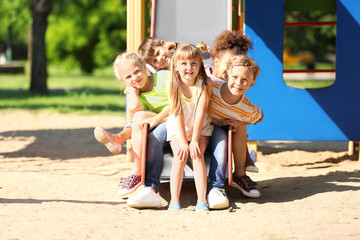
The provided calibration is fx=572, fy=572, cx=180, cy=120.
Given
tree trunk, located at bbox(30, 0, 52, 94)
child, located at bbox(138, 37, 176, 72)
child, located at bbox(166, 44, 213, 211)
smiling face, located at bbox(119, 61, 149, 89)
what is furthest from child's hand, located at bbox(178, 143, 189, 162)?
tree trunk, located at bbox(30, 0, 52, 94)

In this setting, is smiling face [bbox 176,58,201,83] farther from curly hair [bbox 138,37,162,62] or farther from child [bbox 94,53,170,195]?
curly hair [bbox 138,37,162,62]

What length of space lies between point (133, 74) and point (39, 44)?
11726mm

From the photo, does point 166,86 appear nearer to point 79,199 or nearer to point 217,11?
point 79,199

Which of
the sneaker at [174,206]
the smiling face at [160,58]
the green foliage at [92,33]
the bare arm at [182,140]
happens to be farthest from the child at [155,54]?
the green foliage at [92,33]

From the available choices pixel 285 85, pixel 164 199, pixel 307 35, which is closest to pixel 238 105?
pixel 164 199

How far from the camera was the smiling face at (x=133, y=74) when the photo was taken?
4.07 m

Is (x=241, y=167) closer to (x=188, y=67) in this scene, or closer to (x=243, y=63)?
(x=243, y=63)

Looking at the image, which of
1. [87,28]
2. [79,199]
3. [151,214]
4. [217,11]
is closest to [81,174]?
[79,199]

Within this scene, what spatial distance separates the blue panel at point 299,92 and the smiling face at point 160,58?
1280 millimetres

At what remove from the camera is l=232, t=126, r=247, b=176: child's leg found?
418 cm

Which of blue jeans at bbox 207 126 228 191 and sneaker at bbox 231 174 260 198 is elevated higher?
blue jeans at bbox 207 126 228 191

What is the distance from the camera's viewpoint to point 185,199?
14.0 feet

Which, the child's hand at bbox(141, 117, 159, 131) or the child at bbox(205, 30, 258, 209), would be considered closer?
the child at bbox(205, 30, 258, 209)

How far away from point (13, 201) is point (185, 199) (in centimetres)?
125
